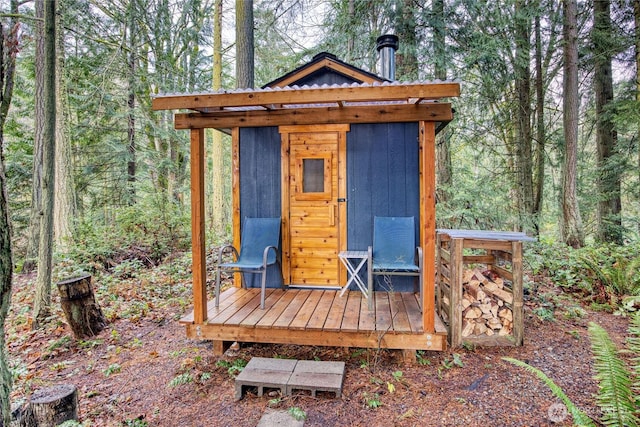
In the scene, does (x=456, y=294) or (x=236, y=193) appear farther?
(x=236, y=193)

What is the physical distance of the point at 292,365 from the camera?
9.02 ft

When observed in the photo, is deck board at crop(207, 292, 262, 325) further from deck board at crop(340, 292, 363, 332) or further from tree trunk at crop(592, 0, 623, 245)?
tree trunk at crop(592, 0, 623, 245)

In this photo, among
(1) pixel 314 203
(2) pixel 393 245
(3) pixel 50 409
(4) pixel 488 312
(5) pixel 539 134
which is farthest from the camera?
(5) pixel 539 134

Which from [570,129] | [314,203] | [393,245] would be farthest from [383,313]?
[570,129]

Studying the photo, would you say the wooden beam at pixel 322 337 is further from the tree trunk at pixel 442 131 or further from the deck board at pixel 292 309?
the tree trunk at pixel 442 131

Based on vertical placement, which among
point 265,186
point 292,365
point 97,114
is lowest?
point 292,365

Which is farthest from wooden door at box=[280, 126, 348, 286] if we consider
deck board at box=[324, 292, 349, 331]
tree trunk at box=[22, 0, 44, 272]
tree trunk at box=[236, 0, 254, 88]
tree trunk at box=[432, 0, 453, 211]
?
tree trunk at box=[22, 0, 44, 272]

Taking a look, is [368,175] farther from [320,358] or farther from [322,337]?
[320,358]

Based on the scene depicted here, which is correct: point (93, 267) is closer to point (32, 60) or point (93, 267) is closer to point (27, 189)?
point (27, 189)

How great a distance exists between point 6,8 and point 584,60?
38.7 ft

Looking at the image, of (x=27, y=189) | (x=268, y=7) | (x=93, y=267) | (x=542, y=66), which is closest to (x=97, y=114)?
(x=27, y=189)

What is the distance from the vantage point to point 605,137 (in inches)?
272

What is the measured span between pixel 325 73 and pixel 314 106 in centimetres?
120

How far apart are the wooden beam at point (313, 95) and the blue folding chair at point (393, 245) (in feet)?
5.33
